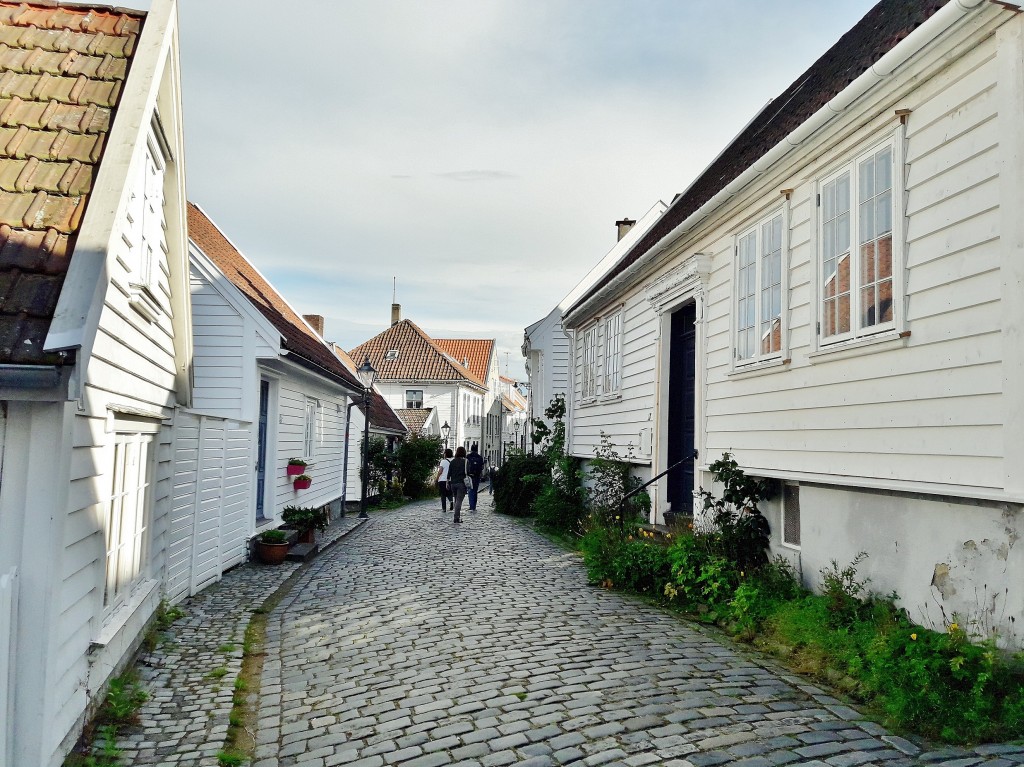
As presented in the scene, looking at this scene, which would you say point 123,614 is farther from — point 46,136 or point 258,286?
point 258,286

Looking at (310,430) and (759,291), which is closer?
(759,291)

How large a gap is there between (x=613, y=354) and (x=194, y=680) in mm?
10250

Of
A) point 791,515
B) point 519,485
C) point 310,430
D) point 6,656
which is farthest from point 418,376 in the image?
point 6,656

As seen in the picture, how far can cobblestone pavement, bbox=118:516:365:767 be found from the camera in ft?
16.8

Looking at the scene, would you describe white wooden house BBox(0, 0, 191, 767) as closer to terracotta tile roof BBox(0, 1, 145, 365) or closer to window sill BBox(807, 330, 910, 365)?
terracotta tile roof BBox(0, 1, 145, 365)

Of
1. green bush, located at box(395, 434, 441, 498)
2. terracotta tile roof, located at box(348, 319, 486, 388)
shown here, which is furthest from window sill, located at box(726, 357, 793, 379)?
terracotta tile roof, located at box(348, 319, 486, 388)

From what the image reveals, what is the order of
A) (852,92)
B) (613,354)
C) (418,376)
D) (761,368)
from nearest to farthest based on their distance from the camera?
(852,92), (761,368), (613,354), (418,376)

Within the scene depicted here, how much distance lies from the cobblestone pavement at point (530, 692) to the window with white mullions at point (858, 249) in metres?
2.81

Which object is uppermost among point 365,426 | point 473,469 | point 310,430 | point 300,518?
point 365,426

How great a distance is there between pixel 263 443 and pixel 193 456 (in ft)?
14.4

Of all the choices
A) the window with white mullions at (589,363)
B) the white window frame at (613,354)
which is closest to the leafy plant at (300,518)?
the white window frame at (613,354)

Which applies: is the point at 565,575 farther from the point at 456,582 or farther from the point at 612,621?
the point at 612,621

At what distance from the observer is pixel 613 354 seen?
50.3ft

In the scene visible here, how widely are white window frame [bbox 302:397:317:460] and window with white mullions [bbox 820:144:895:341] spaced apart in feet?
37.0
